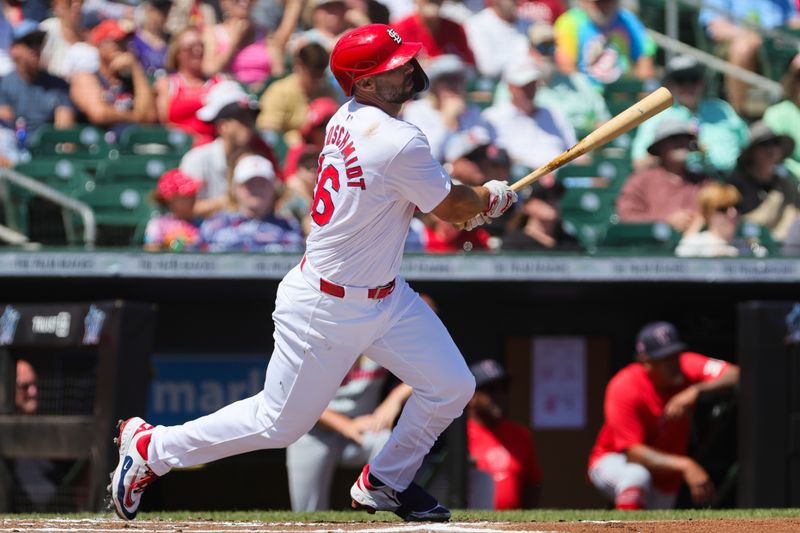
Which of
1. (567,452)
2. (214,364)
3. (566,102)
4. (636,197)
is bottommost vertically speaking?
(567,452)

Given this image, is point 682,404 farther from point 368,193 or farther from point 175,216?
point 368,193

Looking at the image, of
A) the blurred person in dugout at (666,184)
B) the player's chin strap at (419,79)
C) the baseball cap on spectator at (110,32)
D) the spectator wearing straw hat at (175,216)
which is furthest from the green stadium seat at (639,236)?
the baseball cap on spectator at (110,32)

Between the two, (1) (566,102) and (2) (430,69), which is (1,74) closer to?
(2) (430,69)

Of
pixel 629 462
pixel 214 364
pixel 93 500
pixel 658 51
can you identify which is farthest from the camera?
pixel 658 51

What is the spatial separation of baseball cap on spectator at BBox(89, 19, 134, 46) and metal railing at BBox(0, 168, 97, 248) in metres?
1.61

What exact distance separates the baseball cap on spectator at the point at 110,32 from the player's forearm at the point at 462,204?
543cm

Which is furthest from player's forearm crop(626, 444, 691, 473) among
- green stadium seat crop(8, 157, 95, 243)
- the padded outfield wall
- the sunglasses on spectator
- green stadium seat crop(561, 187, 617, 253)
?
green stadium seat crop(8, 157, 95, 243)

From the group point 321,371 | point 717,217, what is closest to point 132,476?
point 321,371

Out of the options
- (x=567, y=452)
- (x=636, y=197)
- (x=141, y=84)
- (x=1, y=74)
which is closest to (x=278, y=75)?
(x=141, y=84)

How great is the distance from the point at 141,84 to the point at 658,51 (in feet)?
12.7

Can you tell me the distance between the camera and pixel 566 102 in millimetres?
9109

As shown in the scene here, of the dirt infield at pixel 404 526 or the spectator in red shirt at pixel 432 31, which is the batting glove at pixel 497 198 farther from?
the spectator in red shirt at pixel 432 31

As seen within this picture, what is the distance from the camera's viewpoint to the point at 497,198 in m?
4.41

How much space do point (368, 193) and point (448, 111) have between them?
4.38 metres
